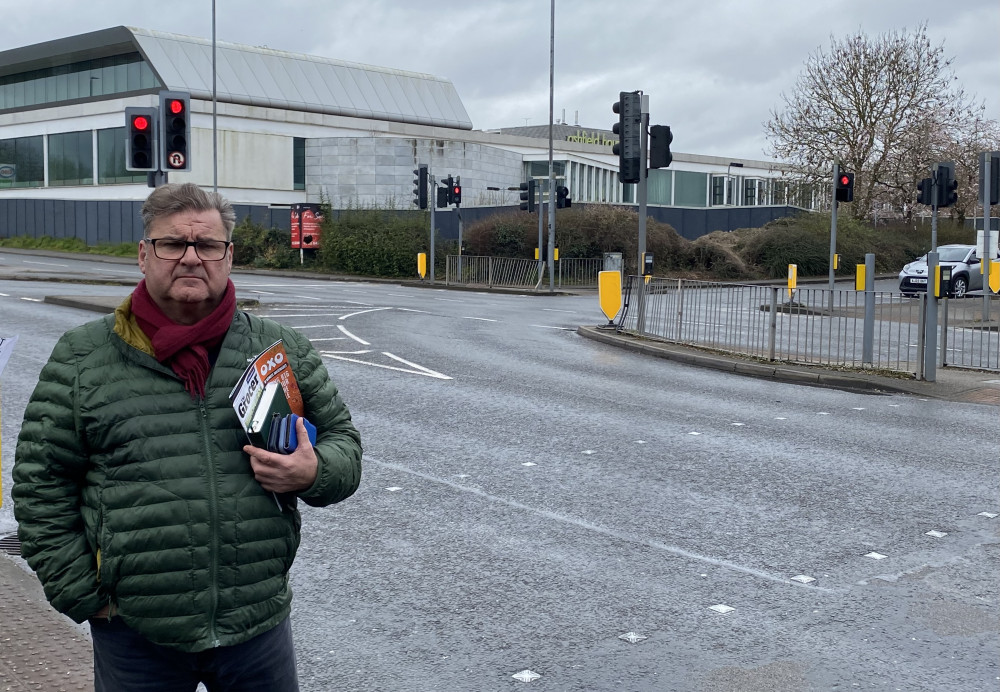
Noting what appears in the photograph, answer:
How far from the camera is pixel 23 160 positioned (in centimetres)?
6172

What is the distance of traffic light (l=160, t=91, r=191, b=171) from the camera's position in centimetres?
1288

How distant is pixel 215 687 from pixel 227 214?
1.27m

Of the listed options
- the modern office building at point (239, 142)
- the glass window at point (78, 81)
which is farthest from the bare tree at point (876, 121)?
the glass window at point (78, 81)

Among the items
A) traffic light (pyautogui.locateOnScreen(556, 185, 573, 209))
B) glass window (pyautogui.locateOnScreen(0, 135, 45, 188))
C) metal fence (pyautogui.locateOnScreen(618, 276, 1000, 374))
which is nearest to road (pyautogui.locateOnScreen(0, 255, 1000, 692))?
metal fence (pyautogui.locateOnScreen(618, 276, 1000, 374))

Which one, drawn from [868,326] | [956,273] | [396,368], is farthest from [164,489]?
[956,273]

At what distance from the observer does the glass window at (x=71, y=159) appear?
57.4m

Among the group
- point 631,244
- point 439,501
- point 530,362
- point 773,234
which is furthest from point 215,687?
point 773,234

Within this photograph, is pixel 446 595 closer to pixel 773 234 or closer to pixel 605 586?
pixel 605 586

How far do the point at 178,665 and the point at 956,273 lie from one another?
33663 mm

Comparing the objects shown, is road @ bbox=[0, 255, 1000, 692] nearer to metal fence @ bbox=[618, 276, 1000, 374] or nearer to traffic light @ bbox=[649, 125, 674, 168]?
metal fence @ bbox=[618, 276, 1000, 374]

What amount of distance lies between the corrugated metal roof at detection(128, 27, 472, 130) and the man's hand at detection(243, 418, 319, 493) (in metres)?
53.9

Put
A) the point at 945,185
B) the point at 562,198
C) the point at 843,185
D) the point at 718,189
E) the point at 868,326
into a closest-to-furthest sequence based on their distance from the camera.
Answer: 1. the point at 868,326
2. the point at 945,185
3. the point at 843,185
4. the point at 562,198
5. the point at 718,189

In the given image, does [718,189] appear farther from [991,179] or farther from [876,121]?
[991,179]

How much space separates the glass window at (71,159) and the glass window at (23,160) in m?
1.20
